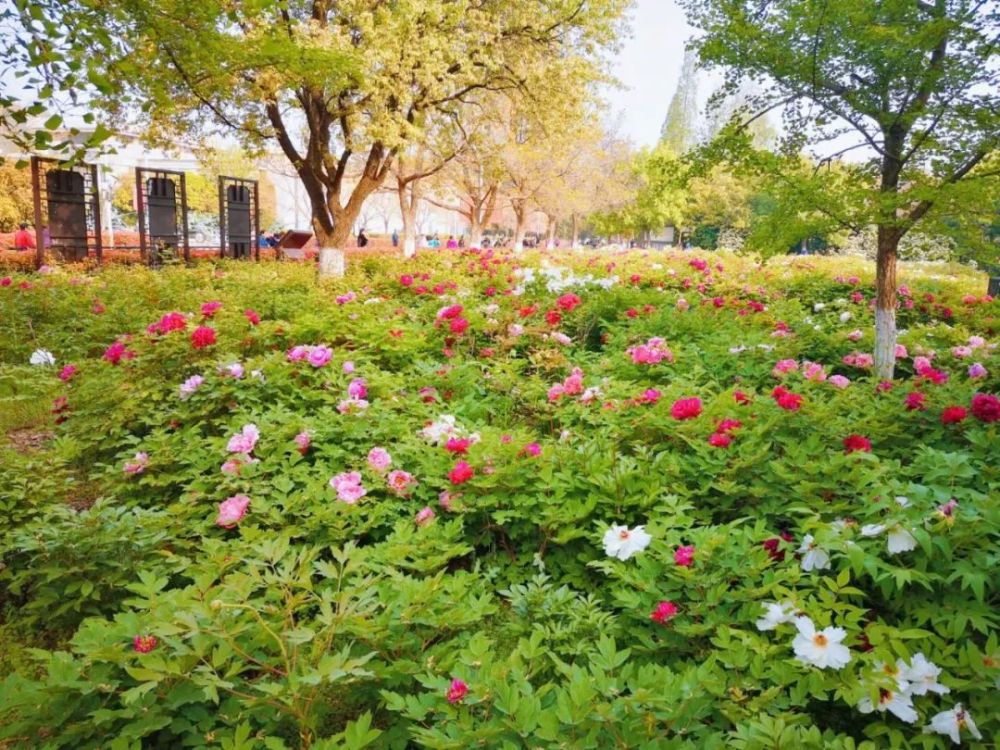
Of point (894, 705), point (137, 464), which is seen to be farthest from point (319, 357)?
point (894, 705)

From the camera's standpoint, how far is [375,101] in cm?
1095

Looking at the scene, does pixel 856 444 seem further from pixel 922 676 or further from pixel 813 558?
pixel 922 676

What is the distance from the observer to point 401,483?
2.64 meters

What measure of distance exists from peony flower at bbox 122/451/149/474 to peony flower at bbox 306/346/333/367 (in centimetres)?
98

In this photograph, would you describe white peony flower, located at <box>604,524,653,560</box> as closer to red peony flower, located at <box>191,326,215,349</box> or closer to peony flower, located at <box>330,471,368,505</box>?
peony flower, located at <box>330,471,368,505</box>

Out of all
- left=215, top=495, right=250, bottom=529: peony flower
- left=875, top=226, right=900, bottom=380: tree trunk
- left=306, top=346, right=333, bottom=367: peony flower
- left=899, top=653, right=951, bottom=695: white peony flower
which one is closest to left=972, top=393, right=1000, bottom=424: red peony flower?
left=899, top=653, right=951, bottom=695: white peony flower

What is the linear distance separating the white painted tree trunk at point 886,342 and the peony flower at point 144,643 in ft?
14.3

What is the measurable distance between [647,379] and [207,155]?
1183 cm

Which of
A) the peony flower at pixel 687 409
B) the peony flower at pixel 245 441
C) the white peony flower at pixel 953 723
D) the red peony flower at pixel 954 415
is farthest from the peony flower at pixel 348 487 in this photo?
the red peony flower at pixel 954 415

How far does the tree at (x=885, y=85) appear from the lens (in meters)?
3.79

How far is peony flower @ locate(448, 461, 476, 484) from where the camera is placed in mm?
2502

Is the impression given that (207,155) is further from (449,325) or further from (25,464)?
(25,464)

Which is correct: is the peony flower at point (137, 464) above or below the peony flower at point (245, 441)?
below

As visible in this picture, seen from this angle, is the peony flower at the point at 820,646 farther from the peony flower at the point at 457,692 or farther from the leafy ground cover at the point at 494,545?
the peony flower at the point at 457,692
